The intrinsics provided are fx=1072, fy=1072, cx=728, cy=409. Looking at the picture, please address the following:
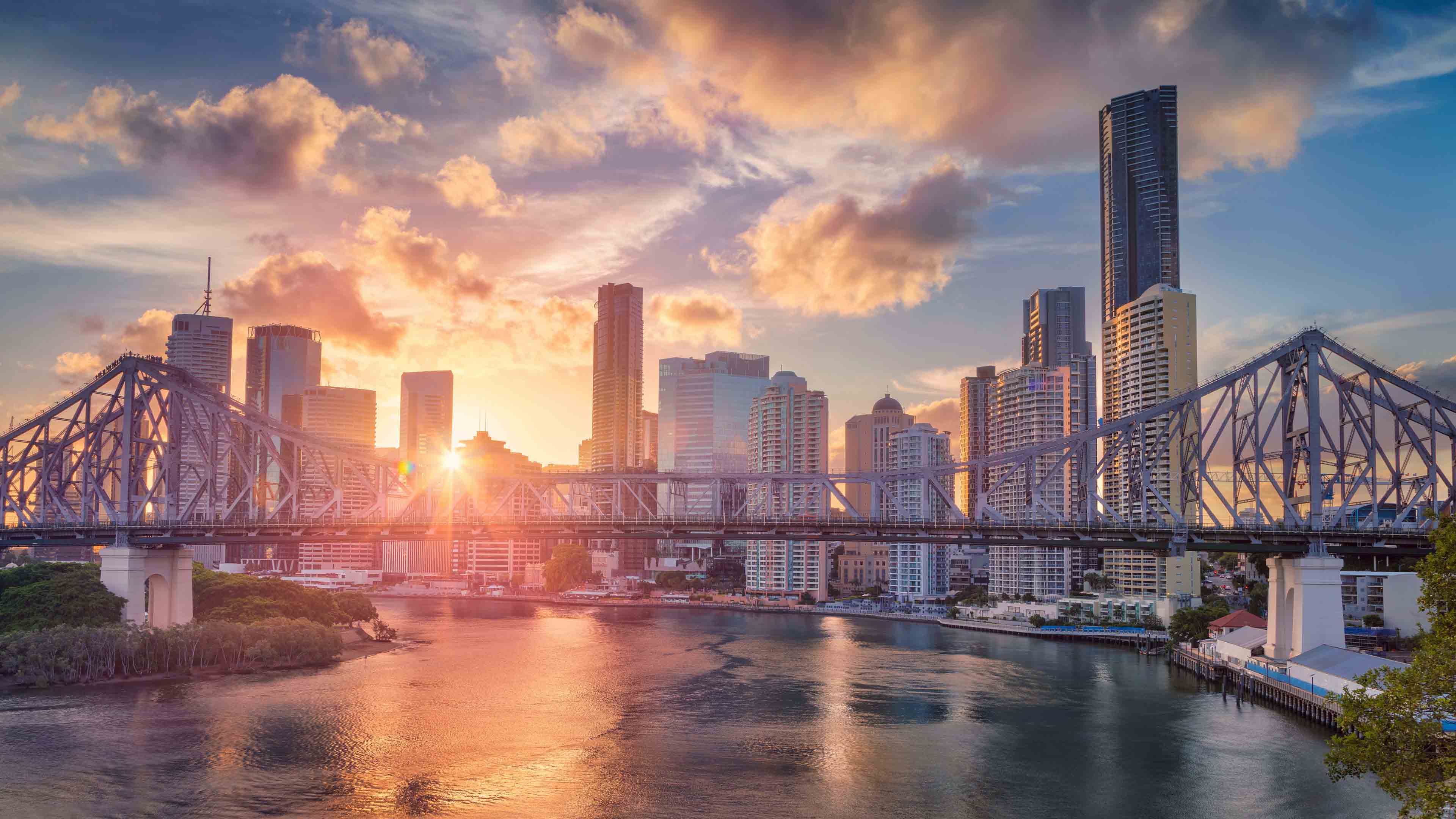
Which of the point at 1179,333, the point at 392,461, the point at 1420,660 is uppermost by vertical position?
A: the point at 1179,333

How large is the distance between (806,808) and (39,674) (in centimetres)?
5804

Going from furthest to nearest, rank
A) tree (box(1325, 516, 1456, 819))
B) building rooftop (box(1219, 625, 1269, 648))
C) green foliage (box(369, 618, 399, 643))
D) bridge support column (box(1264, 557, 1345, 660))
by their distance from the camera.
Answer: green foliage (box(369, 618, 399, 643)) → building rooftop (box(1219, 625, 1269, 648)) → bridge support column (box(1264, 557, 1345, 660)) → tree (box(1325, 516, 1456, 819))

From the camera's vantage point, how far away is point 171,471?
10394 cm

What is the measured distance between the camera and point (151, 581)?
9456cm

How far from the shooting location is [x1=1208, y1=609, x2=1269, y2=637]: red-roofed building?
315ft

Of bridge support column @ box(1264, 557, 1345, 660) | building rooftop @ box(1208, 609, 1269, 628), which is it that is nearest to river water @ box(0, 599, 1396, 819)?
bridge support column @ box(1264, 557, 1345, 660)

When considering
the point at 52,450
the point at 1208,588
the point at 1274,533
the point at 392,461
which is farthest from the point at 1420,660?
the point at 1208,588

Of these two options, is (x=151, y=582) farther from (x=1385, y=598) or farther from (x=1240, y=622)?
(x=1385, y=598)

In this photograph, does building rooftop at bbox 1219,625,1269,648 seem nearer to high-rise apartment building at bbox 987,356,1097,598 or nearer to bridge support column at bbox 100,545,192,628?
high-rise apartment building at bbox 987,356,1097,598

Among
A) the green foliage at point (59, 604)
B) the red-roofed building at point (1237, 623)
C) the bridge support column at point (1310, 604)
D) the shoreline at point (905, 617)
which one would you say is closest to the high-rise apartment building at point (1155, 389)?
the shoreline at point (905, 617)

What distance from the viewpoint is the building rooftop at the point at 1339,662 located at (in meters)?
65.2

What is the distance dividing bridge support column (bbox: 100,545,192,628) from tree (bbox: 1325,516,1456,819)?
286 ft

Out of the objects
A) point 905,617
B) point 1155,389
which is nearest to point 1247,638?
point 905,617

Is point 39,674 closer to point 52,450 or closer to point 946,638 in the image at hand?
point 52,450
